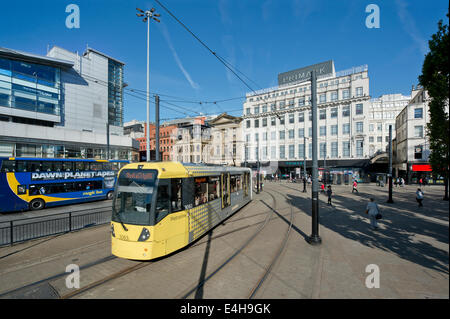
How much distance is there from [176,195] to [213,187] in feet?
9.84

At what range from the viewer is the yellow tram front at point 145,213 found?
625 centimetres

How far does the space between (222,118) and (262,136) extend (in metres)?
10.6

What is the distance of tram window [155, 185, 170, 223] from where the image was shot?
21.1 feet

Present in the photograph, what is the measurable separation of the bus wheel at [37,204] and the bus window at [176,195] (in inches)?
592

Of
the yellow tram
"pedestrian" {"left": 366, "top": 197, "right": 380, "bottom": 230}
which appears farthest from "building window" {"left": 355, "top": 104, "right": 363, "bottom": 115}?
the yellow tram

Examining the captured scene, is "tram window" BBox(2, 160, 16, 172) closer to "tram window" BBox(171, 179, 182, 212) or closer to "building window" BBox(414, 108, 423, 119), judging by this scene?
"tram window" BBox(171, 179, 182, 212)

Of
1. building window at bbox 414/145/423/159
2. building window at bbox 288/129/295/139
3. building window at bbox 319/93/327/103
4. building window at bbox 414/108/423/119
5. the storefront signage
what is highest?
the storefront signage

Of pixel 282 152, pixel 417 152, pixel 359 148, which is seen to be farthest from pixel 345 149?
pixel 282 152

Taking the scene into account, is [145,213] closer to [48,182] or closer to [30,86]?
[48,182]

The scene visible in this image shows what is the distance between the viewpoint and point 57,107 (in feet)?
111

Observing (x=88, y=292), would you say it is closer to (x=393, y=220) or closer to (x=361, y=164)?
(x=393, y=220)

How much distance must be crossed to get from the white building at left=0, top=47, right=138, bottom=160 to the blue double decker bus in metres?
7.66

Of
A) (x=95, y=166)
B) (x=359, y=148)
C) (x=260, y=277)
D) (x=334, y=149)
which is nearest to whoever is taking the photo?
(x=260, y=277)
